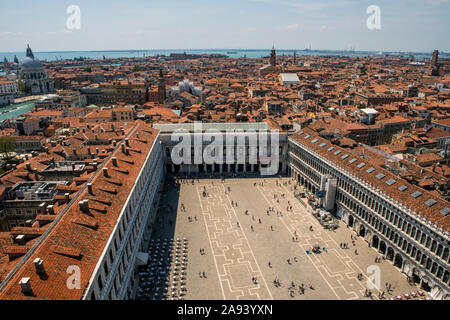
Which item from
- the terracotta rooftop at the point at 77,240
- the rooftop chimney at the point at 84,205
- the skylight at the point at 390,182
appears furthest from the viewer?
the skylight at the point at 390,182

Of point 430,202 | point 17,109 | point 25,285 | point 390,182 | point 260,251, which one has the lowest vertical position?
point 260,251

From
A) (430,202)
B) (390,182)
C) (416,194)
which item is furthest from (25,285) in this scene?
(390,182)

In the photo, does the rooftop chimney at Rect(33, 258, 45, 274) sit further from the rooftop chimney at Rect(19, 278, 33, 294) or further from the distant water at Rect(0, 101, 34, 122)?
the distant water at Rect(0, 101, 34, 122)

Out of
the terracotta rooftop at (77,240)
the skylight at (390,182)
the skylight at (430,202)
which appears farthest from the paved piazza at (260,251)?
the terracotta rooftop at (77,240)

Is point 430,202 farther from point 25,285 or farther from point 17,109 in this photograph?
point 17,109

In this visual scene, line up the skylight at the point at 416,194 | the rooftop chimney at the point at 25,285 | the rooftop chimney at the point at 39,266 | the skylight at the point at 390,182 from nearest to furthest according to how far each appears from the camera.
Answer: the rooftop chimney at the point at 25,285, the rooftop chimney at the point at 39,266, the skylight at the point at 416,194, the skylight at the point at 390,182

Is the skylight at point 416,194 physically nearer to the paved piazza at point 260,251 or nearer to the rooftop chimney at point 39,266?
the paved piazza at point 260,251

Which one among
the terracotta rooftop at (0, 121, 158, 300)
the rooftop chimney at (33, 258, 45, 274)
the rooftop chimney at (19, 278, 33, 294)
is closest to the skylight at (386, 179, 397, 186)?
the terracotta rooftop at (0, 121, 158, 300)
